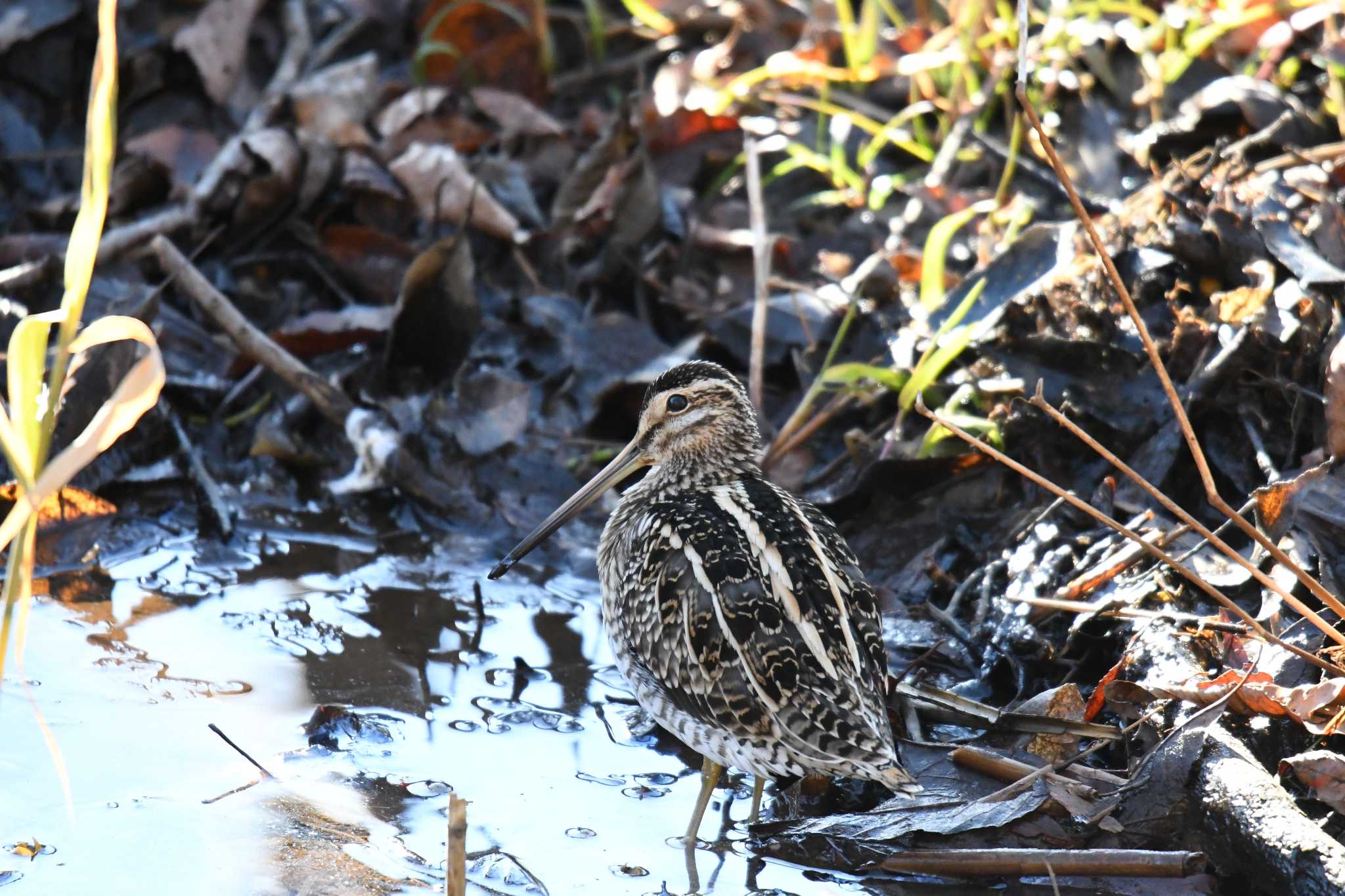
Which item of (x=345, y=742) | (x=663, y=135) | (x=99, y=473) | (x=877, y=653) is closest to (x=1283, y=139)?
(x=663, y=135)

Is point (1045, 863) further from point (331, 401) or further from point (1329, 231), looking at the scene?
point (331, 401)

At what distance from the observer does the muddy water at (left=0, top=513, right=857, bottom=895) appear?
3072 millimetres

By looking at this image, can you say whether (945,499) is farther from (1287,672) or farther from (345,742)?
(345,742)

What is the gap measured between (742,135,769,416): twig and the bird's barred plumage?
3.29ft

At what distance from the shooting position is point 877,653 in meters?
3.33

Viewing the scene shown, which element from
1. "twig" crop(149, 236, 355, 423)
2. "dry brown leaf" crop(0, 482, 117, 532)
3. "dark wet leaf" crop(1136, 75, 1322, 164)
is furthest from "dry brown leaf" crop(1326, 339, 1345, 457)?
"dry brown leaf" crop(0, 482, 117, 532)

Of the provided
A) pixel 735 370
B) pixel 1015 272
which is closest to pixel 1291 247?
pixel 1015 272

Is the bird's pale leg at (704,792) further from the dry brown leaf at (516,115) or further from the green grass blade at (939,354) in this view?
the dry brown leaf at (516,115)

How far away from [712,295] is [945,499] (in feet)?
4.72

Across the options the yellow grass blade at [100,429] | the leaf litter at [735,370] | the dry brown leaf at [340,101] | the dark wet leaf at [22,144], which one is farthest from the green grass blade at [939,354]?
the dark wet leaf at [22,144]

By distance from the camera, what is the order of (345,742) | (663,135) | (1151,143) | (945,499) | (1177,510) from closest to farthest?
1. (1177,510)
2. (345,742)
3. (945,499)
4. (1151,143)
5. (663,135)

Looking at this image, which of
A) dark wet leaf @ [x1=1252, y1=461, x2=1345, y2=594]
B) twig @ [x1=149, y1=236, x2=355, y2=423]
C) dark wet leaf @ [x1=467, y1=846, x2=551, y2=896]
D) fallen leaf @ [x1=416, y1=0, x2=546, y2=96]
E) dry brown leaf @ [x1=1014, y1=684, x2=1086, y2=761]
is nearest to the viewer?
dark wet leaf @ [x1=467, y1=846, x2=551, y2=896]

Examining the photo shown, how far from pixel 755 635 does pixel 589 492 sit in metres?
1.02

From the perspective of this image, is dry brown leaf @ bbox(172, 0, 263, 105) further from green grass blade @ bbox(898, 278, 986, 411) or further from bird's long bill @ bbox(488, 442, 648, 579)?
green grass blade @ bbox(898, 278, 986, 411)
